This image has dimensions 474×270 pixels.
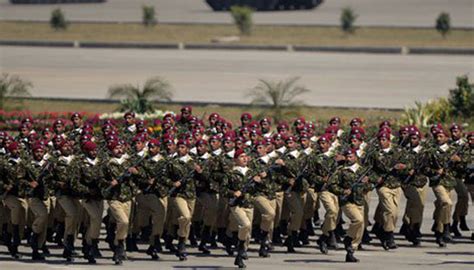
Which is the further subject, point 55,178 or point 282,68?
point 282,68

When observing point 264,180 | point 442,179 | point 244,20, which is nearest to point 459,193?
point 442,179

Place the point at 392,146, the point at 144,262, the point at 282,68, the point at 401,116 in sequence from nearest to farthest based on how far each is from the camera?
the point at 144,262 < the point at 392,146 < the point at 401,116 < the point at 282,68

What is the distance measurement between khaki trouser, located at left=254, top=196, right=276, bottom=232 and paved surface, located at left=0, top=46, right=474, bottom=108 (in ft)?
64.1

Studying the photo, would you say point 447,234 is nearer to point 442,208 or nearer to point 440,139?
point 442,208

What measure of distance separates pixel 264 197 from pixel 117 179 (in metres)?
2.29

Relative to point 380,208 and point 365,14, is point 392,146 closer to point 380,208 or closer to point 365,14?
point 380,208

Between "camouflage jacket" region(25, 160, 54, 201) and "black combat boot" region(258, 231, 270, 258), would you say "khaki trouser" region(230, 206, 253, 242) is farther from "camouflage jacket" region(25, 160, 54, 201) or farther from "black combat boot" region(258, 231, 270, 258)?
"camouflage jacket" region(25, 160, 54, 201)

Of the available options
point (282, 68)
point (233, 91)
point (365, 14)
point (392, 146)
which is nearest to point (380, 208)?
point (392, 146)

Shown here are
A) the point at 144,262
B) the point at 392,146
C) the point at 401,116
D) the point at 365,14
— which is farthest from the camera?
the point at 365,14

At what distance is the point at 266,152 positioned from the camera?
75.8ft

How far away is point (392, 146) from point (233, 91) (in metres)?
22.5

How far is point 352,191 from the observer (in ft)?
74.1

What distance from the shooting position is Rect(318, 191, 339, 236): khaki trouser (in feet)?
76.1

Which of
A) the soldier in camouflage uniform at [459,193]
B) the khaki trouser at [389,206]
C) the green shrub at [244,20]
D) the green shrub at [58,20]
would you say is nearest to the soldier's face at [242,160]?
the khaki trouser at [389,206]
